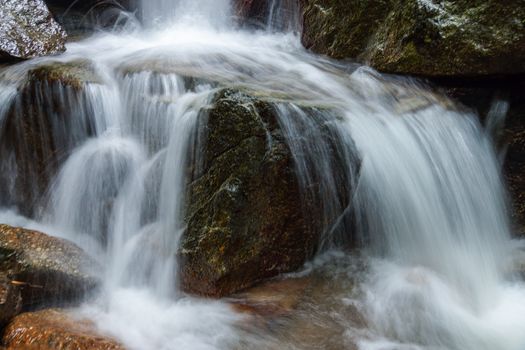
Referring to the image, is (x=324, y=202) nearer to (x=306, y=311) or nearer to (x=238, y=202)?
(x=238, y=202)

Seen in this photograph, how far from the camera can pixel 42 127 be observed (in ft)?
16.8

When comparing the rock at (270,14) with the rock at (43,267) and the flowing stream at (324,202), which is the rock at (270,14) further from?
the rock at (43,267)

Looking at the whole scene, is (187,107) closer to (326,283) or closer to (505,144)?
(326,283)

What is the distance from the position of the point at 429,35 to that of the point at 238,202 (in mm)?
3467

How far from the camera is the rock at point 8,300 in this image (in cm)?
325

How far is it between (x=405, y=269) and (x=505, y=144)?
87.3 inches

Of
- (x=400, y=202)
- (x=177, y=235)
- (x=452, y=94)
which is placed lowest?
(x=177, y=235)

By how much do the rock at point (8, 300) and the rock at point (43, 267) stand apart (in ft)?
0.46

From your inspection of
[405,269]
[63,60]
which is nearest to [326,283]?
[405,269]

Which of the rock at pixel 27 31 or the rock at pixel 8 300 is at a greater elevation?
the rock at pixel 27 31

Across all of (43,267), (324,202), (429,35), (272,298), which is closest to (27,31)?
(43,267)

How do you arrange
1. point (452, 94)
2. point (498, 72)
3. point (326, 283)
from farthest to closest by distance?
point (452, 94), point (498, 72), point (326, 283)

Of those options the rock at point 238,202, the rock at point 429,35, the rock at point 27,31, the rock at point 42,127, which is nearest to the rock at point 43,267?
the rock at point 238,202

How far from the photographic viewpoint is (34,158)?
5.14 meters
